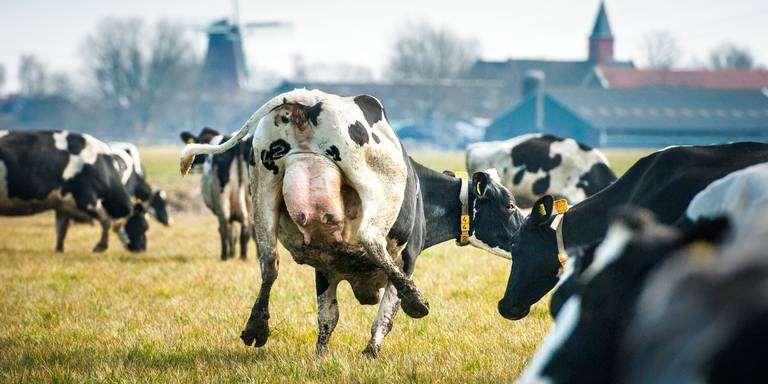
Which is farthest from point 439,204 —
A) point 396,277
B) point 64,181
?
point 64,181

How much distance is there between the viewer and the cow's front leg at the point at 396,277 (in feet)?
21.2

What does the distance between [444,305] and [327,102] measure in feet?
12.0

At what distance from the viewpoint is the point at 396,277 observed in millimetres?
6484

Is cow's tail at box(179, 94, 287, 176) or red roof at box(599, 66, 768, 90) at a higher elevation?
cow's tail at box(179, 94, 287, 176)

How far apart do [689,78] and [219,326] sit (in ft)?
371

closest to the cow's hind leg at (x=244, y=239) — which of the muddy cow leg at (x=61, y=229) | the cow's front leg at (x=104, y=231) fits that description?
the cow's front leg at (x=104, y=231)

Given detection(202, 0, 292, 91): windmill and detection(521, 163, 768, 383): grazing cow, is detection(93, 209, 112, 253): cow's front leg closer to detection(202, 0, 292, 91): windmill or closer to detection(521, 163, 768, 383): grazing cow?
detection(521, 163, 768, 383): grazing cow

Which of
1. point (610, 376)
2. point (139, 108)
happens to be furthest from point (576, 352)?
point (139, 108)

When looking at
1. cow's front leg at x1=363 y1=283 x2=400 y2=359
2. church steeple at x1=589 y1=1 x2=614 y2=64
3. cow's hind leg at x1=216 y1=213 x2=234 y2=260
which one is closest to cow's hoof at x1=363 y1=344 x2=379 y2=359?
cow's front leg at x1=363 y1=283 x2=400 y2=359

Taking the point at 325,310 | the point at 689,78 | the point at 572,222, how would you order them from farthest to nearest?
1. the point at 689,78
2. the point at 325,310
3. the point at 572,222

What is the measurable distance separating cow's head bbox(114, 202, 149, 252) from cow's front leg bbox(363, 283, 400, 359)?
10.1 meters

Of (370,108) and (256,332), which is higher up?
(370,108)

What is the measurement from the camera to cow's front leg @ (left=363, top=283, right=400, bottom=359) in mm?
7086

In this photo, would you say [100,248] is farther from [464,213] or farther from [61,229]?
[464,213]
